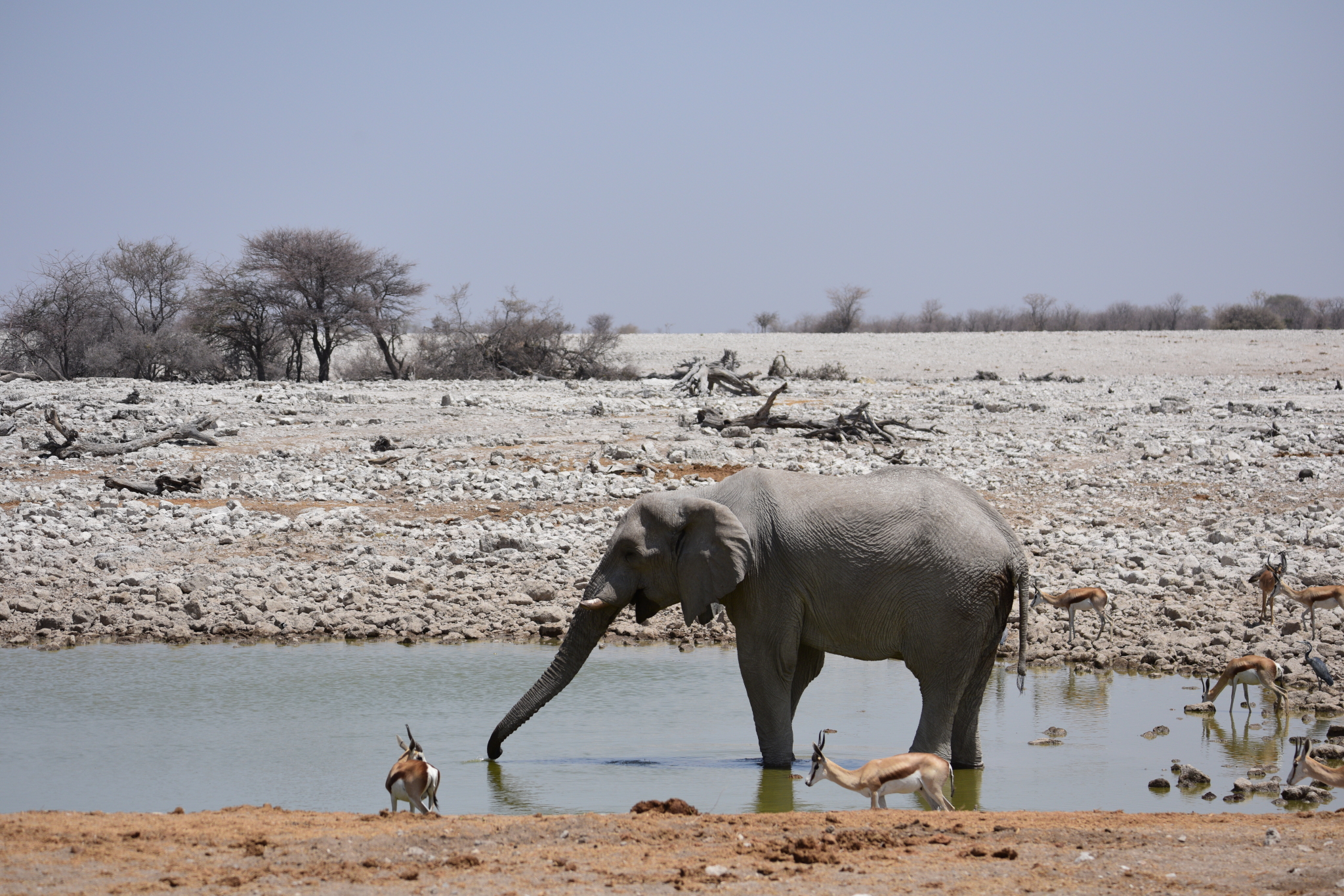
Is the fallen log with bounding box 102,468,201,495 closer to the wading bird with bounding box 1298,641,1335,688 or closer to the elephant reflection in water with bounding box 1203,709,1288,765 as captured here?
the elephant reflection in water with bounding box 1203,709,1288,765

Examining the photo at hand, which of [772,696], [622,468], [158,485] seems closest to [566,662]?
[772,696]

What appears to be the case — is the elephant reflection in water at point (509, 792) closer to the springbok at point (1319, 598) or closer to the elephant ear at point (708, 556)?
the elephant ear at point (708, 556)

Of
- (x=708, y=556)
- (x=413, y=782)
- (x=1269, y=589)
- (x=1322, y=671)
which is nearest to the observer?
(x=413, y=782)

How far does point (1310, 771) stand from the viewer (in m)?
7.12

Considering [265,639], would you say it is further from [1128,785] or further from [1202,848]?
[1202,848]

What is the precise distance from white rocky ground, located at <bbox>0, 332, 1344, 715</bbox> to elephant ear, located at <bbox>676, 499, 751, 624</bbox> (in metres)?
4.29

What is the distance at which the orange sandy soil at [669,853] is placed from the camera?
17.2 feet

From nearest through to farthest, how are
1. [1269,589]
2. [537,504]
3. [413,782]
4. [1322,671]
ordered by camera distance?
[413,782] < [1322,671] < [1269,589] < [537,504]

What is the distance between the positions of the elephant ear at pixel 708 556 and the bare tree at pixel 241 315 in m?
32.9

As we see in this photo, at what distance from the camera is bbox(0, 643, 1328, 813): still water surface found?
802 centimetres

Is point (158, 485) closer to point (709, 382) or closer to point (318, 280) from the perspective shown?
point (709, 382)

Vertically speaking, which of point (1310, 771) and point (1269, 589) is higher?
point (1269, 589)

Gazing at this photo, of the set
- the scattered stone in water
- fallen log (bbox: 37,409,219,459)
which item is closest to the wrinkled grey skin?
the scattered stone in water

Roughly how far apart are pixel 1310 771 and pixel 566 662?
465 cm
